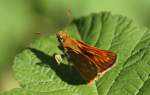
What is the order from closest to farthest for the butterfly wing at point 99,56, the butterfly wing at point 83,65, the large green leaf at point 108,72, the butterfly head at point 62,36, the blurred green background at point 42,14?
the large green leaf at point 108,72
the butterfly wing at point 99,56
the butterfly wing at point 83,65
the butterfly head at point 62,36
the blurred green background at point 42,14

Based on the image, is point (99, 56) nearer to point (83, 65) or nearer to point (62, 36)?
point (83, 65)

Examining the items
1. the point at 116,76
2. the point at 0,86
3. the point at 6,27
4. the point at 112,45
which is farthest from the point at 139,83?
the point at 6,27

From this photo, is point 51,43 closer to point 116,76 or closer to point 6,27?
point 116,76

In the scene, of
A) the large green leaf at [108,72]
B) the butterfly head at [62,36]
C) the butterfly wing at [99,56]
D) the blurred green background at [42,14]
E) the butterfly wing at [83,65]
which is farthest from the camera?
the blurred green background at [42,14]

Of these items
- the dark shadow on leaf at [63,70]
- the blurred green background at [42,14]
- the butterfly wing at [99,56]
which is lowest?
the blurred green background at [42,14]

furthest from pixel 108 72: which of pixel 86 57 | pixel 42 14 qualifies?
pixel 42 14

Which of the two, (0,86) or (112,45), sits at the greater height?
(112,45)

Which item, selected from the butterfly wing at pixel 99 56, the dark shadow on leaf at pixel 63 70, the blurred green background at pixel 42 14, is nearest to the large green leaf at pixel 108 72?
the dark shadow on leaf at pixel 63 70

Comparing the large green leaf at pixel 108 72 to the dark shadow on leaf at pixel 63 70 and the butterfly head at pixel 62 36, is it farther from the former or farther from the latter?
the butterfly head at pixel 62 36
